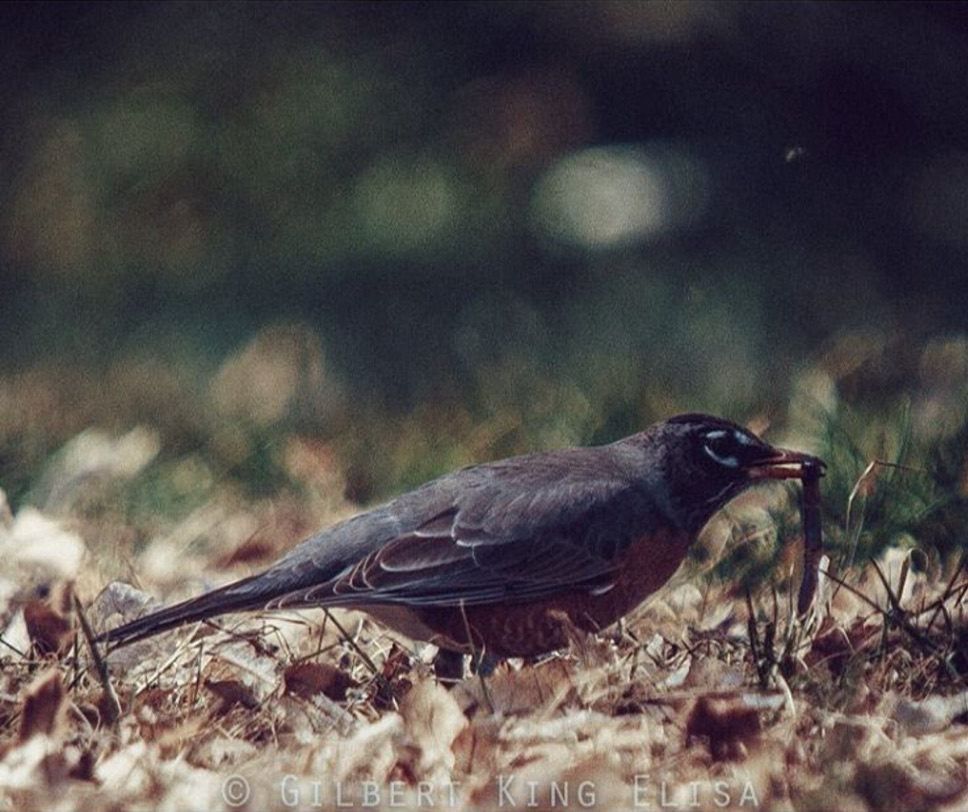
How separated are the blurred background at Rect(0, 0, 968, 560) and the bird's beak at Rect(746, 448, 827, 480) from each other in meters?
2.47

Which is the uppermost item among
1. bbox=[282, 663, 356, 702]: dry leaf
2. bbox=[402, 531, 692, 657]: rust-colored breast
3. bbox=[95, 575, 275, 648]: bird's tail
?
bbox=[95, 575, 275, 648]: bird's tail

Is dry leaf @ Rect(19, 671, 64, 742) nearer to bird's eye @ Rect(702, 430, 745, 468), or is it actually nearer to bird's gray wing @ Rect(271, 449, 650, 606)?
bird's gray wing @ Rect(271, 449, 650, 606)

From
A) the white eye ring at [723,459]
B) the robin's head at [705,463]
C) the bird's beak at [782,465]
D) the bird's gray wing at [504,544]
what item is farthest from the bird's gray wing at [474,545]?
the bird's beak at [782,465]

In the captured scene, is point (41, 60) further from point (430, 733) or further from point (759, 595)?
point (430, 733)

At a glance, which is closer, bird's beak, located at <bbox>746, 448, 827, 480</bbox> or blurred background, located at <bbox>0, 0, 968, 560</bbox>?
bird's beak, located at <bbox>746, 448, 827, 480</bbox>

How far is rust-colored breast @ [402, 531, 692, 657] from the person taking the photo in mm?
3752

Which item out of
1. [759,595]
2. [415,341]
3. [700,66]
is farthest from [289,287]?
[759,595]

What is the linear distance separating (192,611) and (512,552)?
0.72 m

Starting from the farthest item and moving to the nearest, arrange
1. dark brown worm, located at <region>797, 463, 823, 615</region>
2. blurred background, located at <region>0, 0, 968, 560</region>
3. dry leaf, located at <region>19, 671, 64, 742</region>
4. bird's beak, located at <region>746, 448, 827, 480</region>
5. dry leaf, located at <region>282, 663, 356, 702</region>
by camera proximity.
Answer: blurred background, located at <region>0, 0, 968, 560</region>, bird's beak, located at <region>746, 448, 827, 480</region>, dark brown worm, located at <region>797, 463, 823, 615</region>, dry leaf, located at <region>282, 663, 356, 702</region>, dry leaf, located at <region>19, 671, 64, 742</region>

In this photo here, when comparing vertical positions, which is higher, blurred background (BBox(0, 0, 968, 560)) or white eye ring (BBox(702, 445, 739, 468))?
white eye ring (BBox(702, 445, 739, 468))

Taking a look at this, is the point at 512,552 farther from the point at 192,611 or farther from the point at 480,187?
the point at 480,187

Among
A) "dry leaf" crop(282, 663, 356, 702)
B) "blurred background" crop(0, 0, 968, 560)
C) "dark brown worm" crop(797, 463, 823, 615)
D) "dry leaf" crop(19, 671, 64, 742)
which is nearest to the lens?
"dry leaf" crop(19, 671, 64, 742)

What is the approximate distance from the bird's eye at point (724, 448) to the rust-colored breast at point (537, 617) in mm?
366

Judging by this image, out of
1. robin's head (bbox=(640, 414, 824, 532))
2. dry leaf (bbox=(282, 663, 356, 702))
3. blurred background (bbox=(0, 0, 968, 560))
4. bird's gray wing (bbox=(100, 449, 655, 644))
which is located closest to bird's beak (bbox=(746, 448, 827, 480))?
robin's head (bbox=(640, 414, 824, 532))
